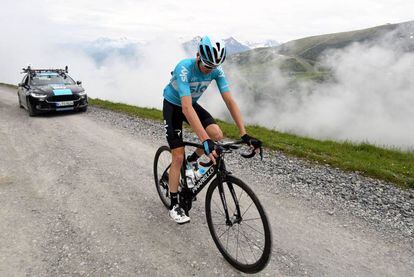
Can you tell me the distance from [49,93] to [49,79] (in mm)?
2269

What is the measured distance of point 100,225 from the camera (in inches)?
224

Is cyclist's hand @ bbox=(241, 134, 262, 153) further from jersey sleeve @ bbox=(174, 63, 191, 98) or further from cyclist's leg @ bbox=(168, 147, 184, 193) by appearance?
cyclist's leg @ bbox=(168, 147, 184, 193)

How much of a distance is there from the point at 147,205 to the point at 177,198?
1.27 m

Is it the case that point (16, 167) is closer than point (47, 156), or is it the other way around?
point (16, 167)

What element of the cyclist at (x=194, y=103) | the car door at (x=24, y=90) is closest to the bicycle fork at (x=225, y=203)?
the cyclist at (x=194, y=103)

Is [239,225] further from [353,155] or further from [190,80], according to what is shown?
[353,155]

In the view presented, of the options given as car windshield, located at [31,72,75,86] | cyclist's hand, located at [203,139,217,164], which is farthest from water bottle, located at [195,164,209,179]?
car windshield, located at [31,72,75,86]

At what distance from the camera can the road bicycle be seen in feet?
13.7

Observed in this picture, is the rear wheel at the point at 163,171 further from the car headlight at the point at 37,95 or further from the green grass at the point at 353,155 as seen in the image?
the car headlight at the point at 37,95

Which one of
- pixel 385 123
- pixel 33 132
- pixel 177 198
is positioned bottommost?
pixel 385 123

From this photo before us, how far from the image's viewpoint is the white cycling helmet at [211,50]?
4453 millimetres

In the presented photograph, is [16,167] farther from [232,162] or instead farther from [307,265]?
[307,265]

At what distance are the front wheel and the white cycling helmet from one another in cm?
172

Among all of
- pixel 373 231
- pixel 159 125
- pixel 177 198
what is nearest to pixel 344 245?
pixel 373 231
